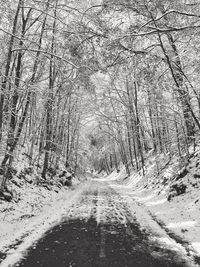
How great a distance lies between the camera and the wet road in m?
4.35

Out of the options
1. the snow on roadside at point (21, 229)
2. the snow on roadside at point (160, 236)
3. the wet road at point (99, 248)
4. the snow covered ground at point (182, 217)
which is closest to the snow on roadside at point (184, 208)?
the snow covered ground at point (182, 217)

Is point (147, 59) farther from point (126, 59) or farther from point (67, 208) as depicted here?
point (67, 208)

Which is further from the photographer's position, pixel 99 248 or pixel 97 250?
pixel 99 248

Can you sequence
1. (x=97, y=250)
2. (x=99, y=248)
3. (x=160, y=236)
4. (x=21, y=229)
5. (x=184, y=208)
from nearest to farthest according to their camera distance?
(x=97, y=250)
(x=99, y=248)
(x=160, y=236)
(x=21, y=229)
(x=184, y=208)

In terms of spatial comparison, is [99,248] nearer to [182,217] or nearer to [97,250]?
[97,250]

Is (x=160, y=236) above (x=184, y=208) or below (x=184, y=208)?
below

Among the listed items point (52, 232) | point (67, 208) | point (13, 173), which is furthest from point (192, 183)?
point (13, 173)

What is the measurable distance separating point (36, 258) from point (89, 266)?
113 cm

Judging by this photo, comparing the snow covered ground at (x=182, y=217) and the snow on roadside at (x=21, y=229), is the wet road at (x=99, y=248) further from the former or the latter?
the snow covered ground at (x=182, y=217)

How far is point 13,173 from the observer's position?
12.7 meters

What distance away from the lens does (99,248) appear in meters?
5.15

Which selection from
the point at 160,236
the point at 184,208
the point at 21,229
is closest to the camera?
the point at 160,236

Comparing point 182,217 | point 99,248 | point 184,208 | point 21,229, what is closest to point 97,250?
point 99,248

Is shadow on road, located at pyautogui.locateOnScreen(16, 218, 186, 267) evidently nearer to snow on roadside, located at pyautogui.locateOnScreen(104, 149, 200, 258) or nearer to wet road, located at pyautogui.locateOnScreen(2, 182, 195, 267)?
wet road, located at pyautogui.locateOnScreen(2, 182, 195, 267)
